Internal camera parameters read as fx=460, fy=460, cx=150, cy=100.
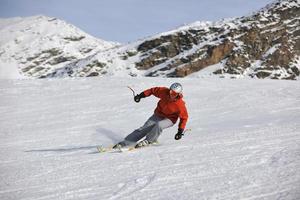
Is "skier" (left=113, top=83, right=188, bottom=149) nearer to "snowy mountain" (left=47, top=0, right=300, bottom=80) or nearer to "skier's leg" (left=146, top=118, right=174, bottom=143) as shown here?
"skier's leg" (left=146, top=118, right=174, bottom=143)

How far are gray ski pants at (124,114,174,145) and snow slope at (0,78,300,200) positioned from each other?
471 millimetres

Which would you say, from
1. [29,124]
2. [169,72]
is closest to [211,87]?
[29,124]

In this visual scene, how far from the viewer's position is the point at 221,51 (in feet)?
342

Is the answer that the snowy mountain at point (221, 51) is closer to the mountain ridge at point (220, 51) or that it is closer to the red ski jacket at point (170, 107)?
the mountain ridge at point (220, 51)

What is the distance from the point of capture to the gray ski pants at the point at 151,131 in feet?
28.2

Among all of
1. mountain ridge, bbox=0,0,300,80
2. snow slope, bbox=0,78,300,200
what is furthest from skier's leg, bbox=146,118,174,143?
mountain ridge, bbox=0,0,300,80

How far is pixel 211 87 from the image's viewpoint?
56.2ft

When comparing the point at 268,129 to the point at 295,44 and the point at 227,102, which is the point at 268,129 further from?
the point at 295,44

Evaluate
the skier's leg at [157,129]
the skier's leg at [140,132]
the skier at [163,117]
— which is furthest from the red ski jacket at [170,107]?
the skier's leg at [140,132]

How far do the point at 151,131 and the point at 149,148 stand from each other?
1.95 ft

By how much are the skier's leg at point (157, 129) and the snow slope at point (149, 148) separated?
45 centimetres

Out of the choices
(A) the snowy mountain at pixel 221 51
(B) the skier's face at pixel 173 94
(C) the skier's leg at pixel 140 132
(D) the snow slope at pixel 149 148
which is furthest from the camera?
(A) the snowy mountain at pixel 221 51

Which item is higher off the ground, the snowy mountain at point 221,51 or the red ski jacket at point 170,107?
the red ski jacket at point 170,107

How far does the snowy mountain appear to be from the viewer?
98.4 metres
